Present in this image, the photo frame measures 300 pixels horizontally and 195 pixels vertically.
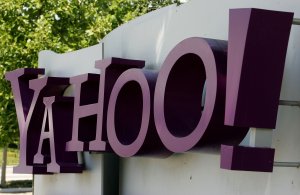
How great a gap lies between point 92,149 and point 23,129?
2299mm

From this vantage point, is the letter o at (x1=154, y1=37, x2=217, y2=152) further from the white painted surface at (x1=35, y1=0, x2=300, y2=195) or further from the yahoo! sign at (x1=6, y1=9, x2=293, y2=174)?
the white painted surface at (x1=35, y1=0, x2=300, y2=195)

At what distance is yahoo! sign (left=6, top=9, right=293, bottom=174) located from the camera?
4.89 metres

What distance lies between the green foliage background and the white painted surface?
6246 millimetres

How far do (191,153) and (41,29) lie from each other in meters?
9.69

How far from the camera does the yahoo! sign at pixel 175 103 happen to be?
16.0ft

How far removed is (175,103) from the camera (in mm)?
6039

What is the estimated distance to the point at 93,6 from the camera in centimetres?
1694

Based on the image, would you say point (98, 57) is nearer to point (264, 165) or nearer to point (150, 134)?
point (150, 134)

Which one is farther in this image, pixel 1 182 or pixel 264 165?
pixel 1 182

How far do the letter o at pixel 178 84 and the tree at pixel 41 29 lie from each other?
9.37 metres

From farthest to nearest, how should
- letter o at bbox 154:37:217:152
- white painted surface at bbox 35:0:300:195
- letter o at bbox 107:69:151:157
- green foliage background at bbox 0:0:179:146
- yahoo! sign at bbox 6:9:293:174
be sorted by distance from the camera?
green foliage background at bbox 0:0:179:146
letter o at bbox 107:69:151:157
letter o at bbox 154:37:217:152
white painted surface at bbox 35:0:300:195
yahoo! sign at bbox 6:9:293:174

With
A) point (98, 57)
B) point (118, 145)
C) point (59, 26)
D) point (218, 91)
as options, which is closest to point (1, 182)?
point (59, 26)

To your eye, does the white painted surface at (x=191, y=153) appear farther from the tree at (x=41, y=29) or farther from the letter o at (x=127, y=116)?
the tree at (x=41, y=29)

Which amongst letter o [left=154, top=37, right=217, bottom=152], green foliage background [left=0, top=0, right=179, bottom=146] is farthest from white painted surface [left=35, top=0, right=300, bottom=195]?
green foliage background [left=0, top=0, right=179, bottom=146]
